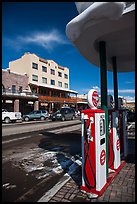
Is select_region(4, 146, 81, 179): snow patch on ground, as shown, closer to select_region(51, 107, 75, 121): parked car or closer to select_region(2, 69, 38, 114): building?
select_region(51, 107, 75, 121): parked car

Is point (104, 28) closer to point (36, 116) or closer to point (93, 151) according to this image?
point (93, 151)

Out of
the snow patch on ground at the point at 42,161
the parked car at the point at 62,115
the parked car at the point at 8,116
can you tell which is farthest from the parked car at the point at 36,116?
the snow patch on ground at the point at 42,161

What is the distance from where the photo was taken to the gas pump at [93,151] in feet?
12.1

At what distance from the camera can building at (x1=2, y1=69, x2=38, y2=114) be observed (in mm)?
32116

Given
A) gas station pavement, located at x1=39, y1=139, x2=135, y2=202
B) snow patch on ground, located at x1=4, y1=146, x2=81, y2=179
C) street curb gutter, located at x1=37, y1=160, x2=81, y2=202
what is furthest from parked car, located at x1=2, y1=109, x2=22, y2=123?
gas station pavement, located at x1=39, y1=139, x2=135, y2=202

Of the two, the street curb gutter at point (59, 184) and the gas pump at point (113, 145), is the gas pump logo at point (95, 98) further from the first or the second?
the street curb gutter at point (59, 184)

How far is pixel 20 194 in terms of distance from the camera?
3838 mm

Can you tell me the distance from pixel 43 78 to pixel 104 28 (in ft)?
142

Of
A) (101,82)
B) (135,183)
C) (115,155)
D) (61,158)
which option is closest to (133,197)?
(135,183)

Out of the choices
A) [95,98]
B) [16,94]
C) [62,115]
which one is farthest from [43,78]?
[95,98]

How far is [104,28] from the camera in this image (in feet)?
13.7

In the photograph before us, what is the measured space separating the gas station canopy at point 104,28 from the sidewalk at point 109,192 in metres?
3.65

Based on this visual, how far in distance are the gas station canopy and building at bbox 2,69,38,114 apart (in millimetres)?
27268

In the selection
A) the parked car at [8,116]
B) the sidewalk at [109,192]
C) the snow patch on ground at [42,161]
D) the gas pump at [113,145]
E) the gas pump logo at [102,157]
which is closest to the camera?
the sidewalk at [109,192]
